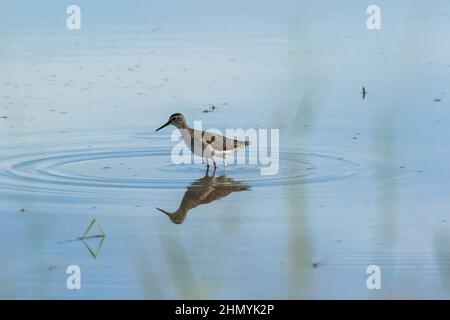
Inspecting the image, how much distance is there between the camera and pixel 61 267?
7.86 meters

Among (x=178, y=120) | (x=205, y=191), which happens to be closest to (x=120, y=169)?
(x=205, y=191)

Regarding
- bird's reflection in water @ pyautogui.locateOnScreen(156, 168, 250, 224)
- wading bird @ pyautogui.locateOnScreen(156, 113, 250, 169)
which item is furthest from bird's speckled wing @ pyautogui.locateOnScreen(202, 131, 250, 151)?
bird's reflection in water @ pyautogui.locateOnScreen(156, 168, 250, 224)

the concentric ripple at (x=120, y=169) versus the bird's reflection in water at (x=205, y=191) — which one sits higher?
the concentric ripple at (x=120, y=169)

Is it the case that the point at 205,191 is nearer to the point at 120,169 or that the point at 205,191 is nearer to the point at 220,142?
the point at 120,169

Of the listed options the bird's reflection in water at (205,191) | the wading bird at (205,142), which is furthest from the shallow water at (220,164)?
the wading bird at (205,142)

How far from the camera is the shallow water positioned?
7.71 meters

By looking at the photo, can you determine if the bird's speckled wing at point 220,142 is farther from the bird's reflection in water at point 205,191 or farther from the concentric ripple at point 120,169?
the bird's reflection in water at point 205,191

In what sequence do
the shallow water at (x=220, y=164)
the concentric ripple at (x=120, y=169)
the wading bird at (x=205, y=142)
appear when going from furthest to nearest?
the wading bird at (x=205, y=142) → the concentric ripple at (x=120, y=169) → the shallow water at (x=220, y=164)

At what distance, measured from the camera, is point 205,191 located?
33.5 ft

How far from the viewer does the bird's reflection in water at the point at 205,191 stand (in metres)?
9.30

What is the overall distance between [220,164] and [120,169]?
1.26m

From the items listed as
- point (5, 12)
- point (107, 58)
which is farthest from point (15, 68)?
point (5, 12)

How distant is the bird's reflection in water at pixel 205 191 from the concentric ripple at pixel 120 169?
0.11 metres

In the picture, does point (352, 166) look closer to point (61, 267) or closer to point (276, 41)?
point (61, 267)
